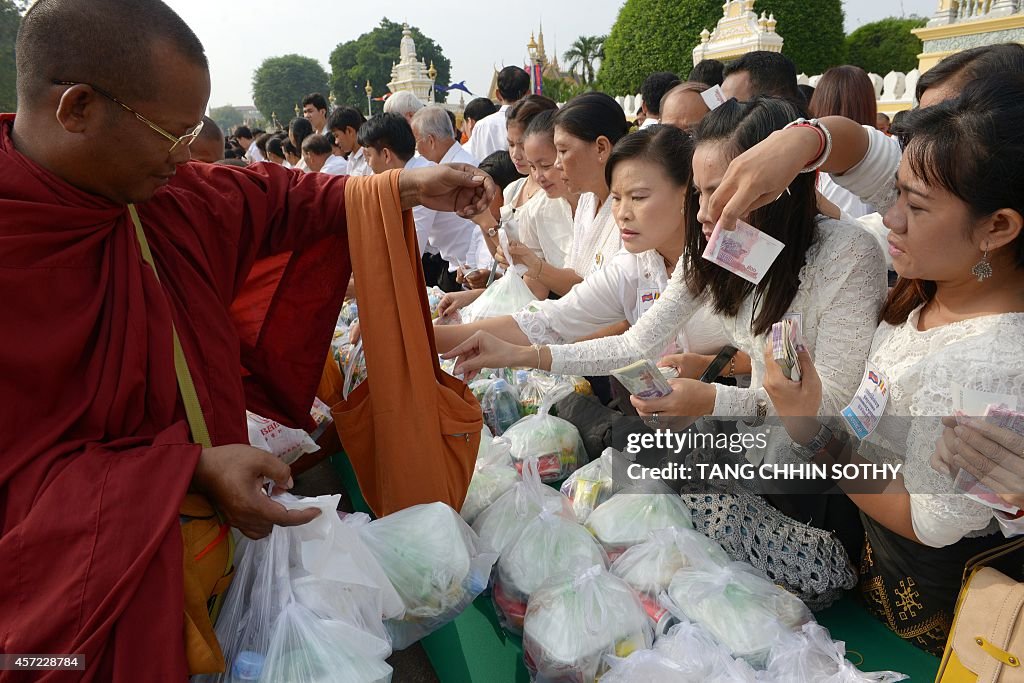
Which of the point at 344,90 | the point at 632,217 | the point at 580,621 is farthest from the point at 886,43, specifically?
the point at 344,90

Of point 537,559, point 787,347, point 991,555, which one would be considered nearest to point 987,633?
point 991,555

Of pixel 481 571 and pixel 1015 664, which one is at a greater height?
pixel 1015 664

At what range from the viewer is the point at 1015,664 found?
3.81 feet

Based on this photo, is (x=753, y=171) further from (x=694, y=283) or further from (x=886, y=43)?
(x=886, y=43)

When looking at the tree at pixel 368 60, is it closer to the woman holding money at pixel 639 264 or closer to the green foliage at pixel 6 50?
the green foliage at pixel 6 50

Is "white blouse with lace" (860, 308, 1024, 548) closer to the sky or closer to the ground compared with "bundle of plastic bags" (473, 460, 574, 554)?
closer to the sky

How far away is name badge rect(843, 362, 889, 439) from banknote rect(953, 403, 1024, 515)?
18cm

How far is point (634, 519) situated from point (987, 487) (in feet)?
3.06

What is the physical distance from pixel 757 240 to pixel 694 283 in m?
0.54

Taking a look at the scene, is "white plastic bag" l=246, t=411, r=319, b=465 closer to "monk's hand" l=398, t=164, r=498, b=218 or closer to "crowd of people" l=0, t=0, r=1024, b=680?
"crowd of people" l=0, t=0, r=1024, b=680

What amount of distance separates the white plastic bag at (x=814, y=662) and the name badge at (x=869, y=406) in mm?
471

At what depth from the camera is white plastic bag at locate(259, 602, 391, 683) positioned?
128 centimetres

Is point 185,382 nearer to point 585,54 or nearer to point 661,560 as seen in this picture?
point 661,560

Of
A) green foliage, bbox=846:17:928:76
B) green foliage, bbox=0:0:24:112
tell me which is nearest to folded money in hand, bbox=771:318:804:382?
green foliage, bbox=846:17:928:76
